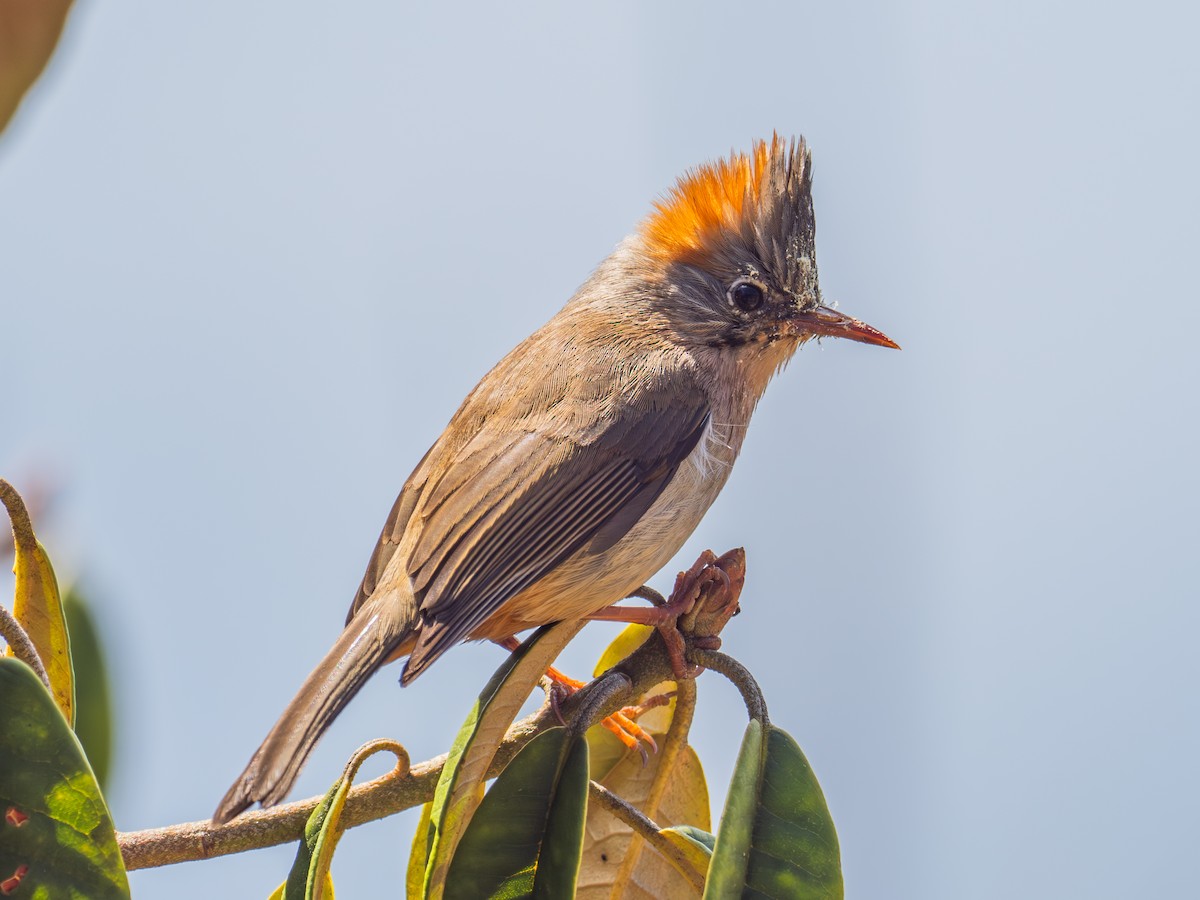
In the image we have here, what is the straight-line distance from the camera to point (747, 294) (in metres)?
3.89

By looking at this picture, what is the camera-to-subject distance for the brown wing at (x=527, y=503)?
9.53 ft

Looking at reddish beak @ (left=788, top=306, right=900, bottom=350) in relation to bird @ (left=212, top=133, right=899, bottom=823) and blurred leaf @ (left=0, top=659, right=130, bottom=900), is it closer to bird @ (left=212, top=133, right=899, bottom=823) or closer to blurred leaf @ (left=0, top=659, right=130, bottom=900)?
bird @ (left=212, top=133, right=899, bottom=823)

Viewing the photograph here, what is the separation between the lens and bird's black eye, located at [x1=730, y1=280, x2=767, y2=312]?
3.88m

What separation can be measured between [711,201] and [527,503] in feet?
4.53

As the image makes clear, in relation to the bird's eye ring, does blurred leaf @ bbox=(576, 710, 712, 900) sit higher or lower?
lower

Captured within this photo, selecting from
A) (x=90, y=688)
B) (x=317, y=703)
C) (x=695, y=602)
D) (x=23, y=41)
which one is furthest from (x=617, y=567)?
(x=23, y=41)

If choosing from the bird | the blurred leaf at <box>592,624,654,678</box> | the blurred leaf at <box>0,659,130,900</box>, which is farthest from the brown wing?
the blurred leaf at <box>0,659,130,900</box>

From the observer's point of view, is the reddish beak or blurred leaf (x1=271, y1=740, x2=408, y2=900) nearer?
blurred leaf (x1=271, y1=740, x2=408, y2=900)

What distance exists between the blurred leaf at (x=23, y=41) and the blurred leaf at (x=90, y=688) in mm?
1685

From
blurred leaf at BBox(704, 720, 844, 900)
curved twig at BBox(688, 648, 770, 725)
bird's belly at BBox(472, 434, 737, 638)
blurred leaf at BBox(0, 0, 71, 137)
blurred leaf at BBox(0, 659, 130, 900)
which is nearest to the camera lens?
blurred leaf at BBox(0, 0, 71, 137)

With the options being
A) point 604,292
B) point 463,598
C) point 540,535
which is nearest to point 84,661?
point 463,598

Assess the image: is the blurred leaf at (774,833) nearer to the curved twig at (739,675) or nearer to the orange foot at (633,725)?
the curved twig at (739,675)

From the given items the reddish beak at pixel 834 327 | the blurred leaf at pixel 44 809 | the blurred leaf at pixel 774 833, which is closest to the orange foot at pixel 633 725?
the blurred leaf at pixel 774 833

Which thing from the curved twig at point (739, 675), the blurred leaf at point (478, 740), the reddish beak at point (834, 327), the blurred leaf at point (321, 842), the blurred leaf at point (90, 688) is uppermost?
the reddish beak at point (834, 327)
